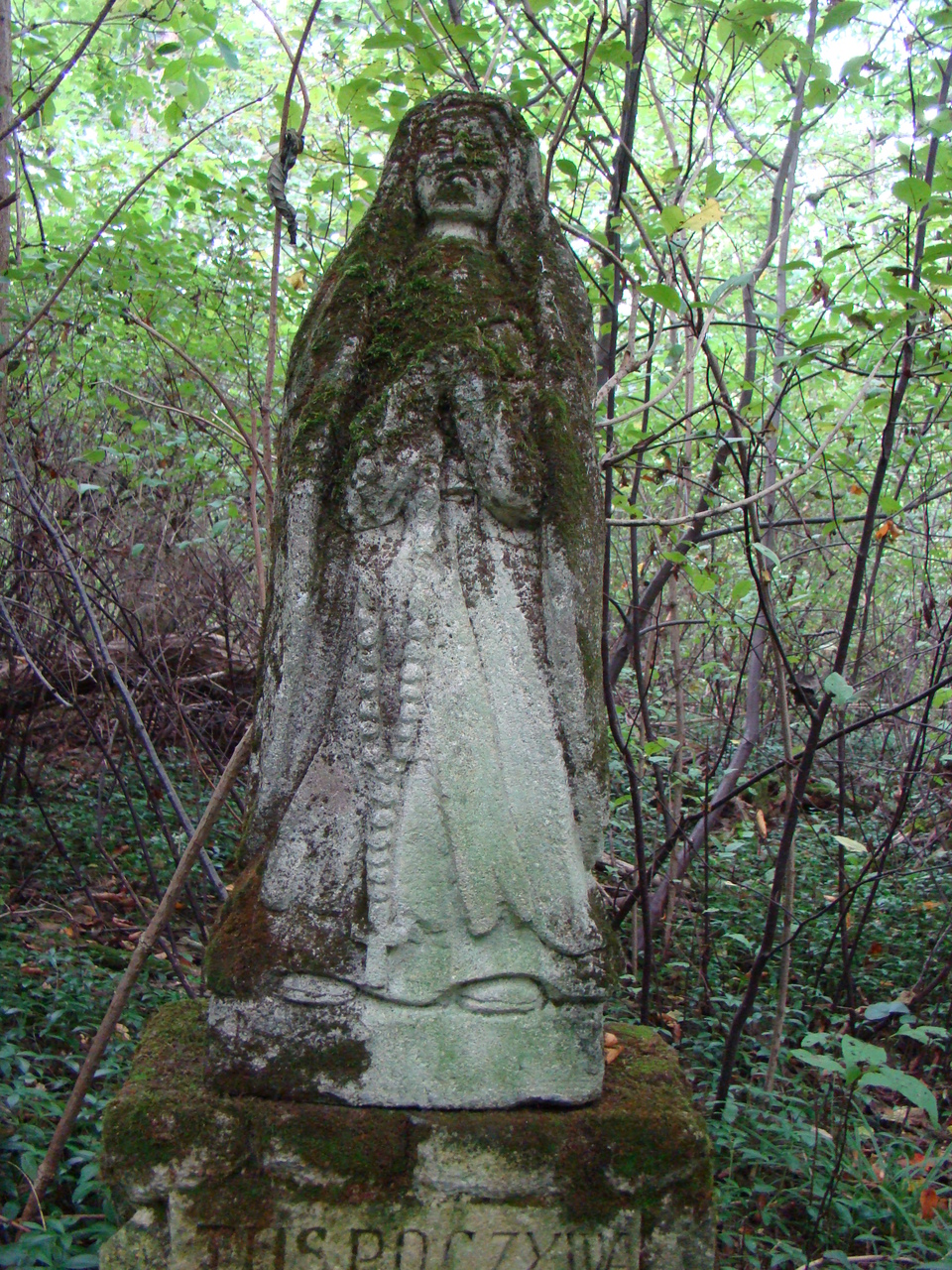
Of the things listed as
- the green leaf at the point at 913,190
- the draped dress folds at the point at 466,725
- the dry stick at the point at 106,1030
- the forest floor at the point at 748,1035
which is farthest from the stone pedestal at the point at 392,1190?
the green leaf at the point at 913,190

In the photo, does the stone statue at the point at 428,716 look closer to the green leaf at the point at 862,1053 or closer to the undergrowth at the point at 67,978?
the green leaf at the point at 862,1053

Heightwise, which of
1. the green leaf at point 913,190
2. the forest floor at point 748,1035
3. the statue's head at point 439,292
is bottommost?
the forest floor at point 748,1035

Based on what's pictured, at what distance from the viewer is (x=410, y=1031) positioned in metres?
2.19

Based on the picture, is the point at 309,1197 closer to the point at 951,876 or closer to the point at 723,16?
the point at 723,16

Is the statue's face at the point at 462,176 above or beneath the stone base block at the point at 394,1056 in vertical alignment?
above

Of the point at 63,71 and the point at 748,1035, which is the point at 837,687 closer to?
the point at 748,1035

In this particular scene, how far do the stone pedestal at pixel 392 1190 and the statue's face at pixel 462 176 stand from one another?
209 cm

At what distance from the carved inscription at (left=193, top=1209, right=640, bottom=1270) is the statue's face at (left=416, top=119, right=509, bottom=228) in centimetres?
227

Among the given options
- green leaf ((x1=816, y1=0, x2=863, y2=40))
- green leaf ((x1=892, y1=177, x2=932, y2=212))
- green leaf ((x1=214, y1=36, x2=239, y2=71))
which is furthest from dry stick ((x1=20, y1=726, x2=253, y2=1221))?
green leaf ((x1=816, y1=0, x2=863, y2=40))

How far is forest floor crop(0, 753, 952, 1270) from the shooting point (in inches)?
117

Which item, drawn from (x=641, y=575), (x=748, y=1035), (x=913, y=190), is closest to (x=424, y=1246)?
(x=748, y=1035)

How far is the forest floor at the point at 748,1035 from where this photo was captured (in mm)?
2961

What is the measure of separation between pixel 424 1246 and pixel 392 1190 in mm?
138

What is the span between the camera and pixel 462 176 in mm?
2412
